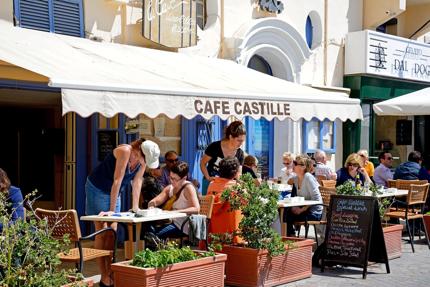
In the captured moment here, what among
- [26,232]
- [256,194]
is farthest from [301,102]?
[26,232]

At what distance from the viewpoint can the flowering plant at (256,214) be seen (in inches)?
290

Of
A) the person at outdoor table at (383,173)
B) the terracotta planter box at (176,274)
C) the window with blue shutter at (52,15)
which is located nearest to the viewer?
the terracotta planter box at (176,274)

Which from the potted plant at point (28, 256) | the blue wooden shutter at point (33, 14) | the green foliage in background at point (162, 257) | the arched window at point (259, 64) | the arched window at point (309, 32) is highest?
the arched window at point (309, 32)

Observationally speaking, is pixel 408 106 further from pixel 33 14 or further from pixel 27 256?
pixel 27 256

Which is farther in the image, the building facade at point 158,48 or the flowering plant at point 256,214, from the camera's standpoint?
the building facade at point 158,48

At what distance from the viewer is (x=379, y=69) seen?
15.4 meters

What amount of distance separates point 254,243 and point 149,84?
6.78 ft

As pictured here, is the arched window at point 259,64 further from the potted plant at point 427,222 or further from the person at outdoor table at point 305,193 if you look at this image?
the potted plant at point 427,222

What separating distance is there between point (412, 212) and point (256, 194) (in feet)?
14.1

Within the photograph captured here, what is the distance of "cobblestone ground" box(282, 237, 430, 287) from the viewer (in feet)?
25.7

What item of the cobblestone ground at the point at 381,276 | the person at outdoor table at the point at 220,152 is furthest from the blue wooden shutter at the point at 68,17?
the cobblestone ground at the point at 381,276

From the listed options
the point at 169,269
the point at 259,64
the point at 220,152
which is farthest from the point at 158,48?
the point at 169,269

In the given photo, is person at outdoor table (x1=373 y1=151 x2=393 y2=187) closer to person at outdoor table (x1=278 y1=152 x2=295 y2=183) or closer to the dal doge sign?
person at outdoor table (x1=278 y1=152 x2=295 y2=183)

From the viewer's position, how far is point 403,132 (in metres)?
18.2
